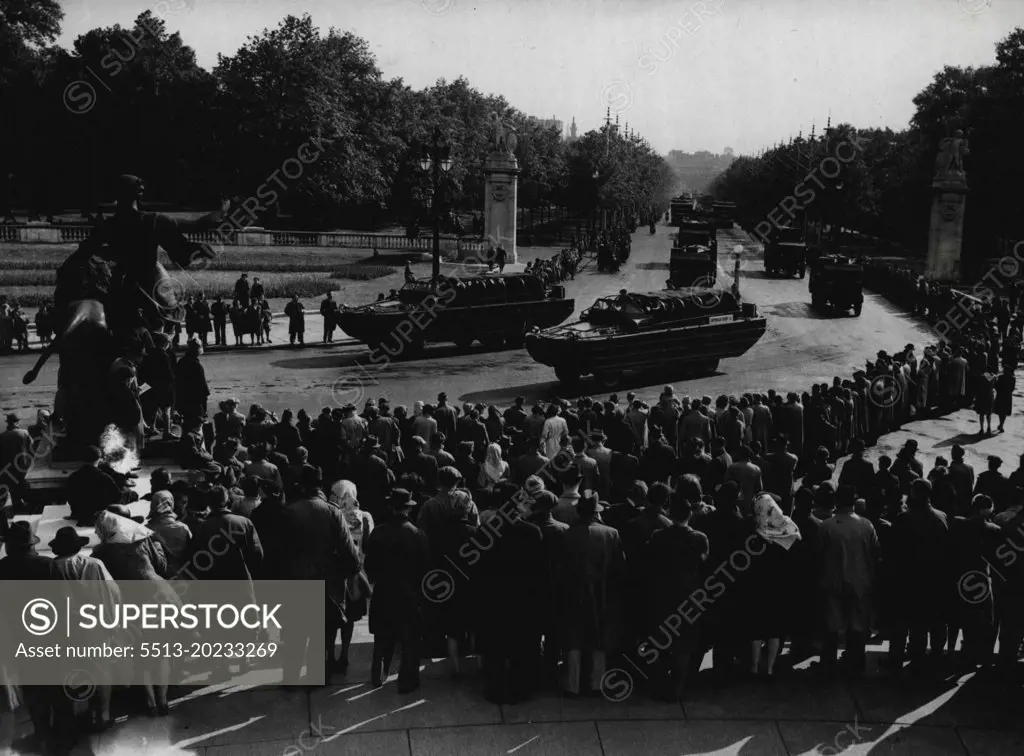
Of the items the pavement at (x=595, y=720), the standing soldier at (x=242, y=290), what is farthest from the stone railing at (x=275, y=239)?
the pavement at (x=595, y=720)

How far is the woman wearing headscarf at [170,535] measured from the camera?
25.2ft

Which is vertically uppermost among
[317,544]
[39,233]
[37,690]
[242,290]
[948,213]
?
[948,213]

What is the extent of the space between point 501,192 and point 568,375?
30.6 meters

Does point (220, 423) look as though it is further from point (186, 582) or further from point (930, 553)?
point (930, 553)

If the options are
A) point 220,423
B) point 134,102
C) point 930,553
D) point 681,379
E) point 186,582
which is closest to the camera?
point 186,582

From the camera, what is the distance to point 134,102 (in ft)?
215

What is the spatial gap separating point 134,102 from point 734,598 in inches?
2604

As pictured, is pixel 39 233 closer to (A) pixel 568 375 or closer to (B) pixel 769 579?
(A) pixel 568 375

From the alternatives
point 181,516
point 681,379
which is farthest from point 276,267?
point 181,516

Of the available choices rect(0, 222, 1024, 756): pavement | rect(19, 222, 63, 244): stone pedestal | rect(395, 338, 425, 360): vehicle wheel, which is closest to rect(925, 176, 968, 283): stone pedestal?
rect(395, 338, 425, 360): vehicle wheel

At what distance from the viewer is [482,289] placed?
2680 centimetres

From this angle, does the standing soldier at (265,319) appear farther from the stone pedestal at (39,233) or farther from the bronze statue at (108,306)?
the stone pedestal at (39,233)

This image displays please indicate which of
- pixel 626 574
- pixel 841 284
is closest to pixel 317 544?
pixel 626 574

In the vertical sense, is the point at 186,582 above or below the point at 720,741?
above
